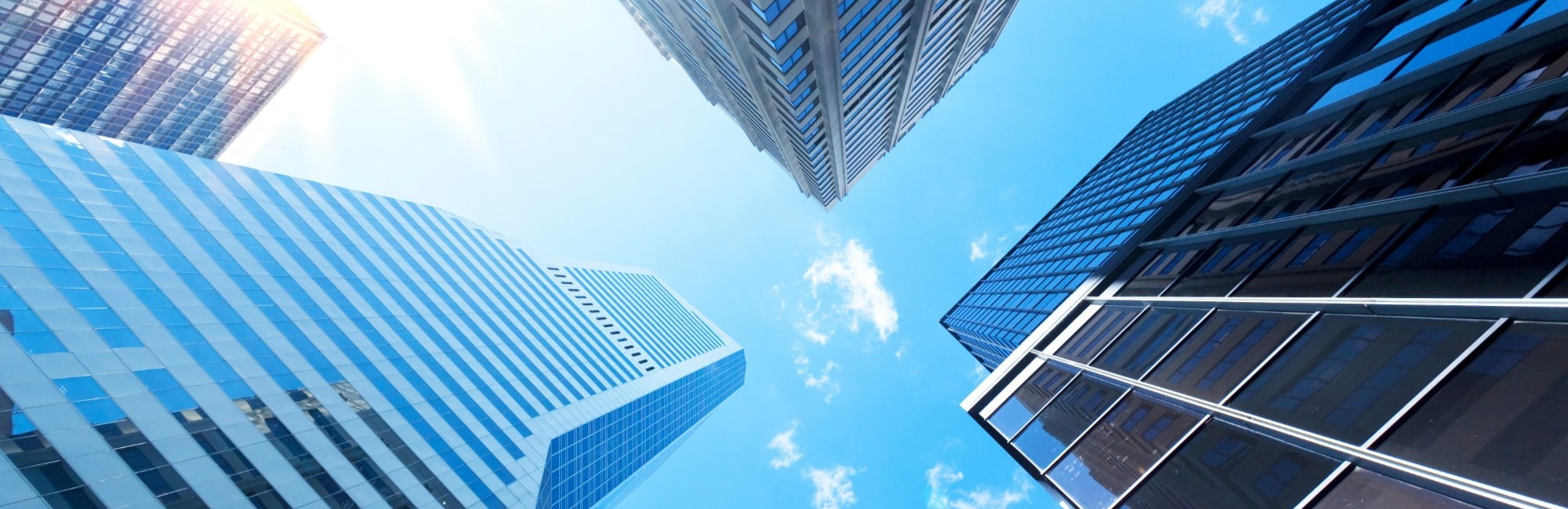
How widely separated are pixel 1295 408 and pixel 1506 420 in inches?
94.7

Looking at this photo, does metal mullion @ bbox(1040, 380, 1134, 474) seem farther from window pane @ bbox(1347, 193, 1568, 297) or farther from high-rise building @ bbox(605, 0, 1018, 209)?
high-rise building @ bbox(605, 0, 1018, 209)

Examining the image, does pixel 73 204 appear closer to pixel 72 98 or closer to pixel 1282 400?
pixel 1282 400

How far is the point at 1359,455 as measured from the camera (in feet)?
22.0

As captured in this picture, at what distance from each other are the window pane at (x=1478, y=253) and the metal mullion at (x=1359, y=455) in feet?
6.79

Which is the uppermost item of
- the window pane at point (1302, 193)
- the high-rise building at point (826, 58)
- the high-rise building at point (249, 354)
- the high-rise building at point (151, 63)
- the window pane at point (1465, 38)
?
the high-rise building at point (151, 63)

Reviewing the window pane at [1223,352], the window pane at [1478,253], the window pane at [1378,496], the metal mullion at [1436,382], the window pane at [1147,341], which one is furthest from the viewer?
Result: the window pane at [1147,341]

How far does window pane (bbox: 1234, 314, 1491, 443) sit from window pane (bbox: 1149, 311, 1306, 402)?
449 mm

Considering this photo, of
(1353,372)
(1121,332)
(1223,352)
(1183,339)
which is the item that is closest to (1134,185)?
(1121,332)

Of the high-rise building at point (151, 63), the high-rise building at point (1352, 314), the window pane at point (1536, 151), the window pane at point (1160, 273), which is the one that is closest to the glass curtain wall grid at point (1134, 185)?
the window pane at point (1160, 273)

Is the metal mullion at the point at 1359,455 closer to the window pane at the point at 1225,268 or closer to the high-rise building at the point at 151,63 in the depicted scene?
the window pane at the point at 1225,268

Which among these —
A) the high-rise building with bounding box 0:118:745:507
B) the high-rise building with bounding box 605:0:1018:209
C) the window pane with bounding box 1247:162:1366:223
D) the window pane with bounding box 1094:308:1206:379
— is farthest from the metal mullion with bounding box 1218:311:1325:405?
the high-rise building with bounding box 0:118:745:507

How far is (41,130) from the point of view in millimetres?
27734

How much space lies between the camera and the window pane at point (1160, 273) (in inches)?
548

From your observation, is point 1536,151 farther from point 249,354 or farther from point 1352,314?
point 249,354
